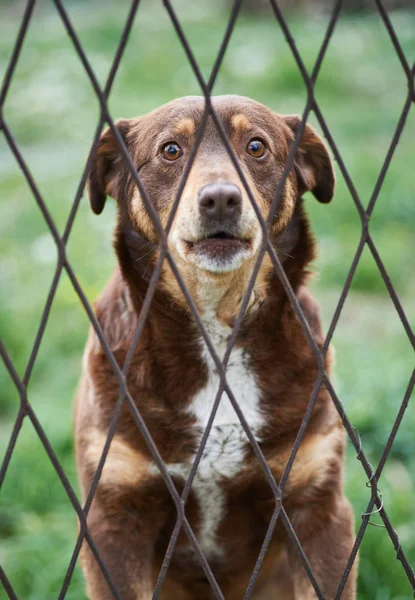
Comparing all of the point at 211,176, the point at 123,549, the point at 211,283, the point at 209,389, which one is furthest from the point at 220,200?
the point at 123,549

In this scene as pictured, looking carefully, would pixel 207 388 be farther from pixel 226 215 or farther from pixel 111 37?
pixel 111 37

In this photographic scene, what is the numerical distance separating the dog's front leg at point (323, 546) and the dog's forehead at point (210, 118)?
1162 mm

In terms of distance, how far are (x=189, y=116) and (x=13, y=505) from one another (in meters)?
1.83

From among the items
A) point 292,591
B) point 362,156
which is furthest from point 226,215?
point 362,156

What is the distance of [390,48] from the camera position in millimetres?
11281

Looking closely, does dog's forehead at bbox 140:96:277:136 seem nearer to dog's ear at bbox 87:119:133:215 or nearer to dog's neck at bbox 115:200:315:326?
dog's ear at bbox 87:119:133:215

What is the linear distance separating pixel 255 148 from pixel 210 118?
163 mm

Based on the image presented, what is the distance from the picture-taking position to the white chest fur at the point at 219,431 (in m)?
2.47

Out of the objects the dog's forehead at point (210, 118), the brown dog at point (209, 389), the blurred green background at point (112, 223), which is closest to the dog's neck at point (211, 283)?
the brown dog at point (209, 389)

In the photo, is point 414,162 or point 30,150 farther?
point 30,150

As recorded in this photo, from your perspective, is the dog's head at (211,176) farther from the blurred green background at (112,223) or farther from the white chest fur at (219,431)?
the blurred green background at (112,223)

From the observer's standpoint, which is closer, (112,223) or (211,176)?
(211,176)

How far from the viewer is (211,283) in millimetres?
2547

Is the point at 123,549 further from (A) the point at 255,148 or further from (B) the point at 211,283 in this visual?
(A) the point at 255,148
